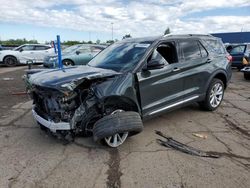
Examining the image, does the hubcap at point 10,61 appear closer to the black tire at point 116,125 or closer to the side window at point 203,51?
the side window at point 203,51

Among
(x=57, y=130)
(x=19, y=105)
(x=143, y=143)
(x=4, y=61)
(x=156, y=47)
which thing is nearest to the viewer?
(x=57, y=130)

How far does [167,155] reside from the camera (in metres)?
3.98

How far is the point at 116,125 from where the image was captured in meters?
3.89

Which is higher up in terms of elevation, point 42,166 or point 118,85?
point 118,85

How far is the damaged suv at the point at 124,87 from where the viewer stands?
3.91 meters

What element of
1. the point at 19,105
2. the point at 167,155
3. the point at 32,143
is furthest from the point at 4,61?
the point at 167,155

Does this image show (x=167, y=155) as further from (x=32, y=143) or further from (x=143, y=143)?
(x=32, y=143)

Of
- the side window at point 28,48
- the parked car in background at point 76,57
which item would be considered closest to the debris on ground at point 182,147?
the parked car in background at point 76,57

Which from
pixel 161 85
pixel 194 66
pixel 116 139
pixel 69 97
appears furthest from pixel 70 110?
pixel 194 66

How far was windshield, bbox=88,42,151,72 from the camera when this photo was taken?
179 inches

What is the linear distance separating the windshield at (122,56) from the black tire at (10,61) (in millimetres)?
14402

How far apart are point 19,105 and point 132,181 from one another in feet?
15.8

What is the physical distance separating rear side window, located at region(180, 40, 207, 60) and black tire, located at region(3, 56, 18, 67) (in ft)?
51.0

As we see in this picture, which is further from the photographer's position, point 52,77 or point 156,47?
point 156,47
